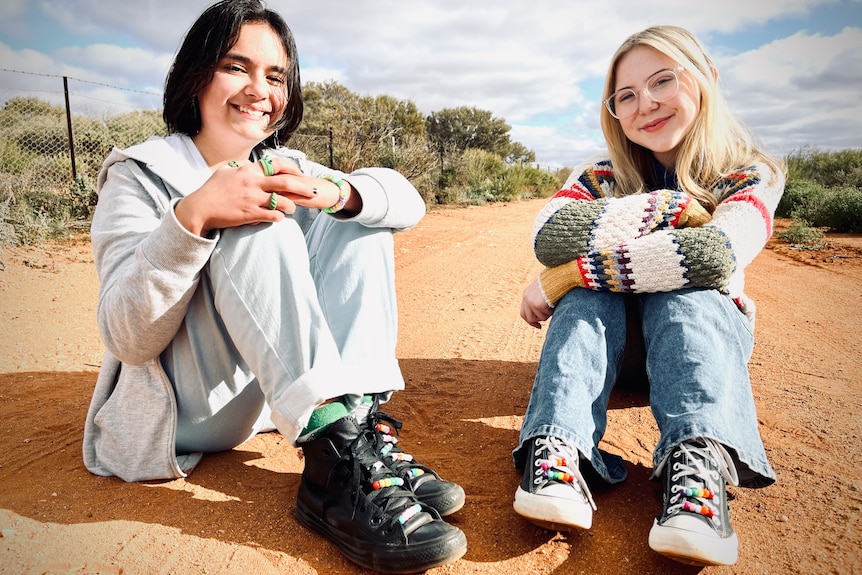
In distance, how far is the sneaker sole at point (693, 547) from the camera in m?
1.28

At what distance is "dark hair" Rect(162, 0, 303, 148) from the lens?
1.86 meters

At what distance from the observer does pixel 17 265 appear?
191 inches

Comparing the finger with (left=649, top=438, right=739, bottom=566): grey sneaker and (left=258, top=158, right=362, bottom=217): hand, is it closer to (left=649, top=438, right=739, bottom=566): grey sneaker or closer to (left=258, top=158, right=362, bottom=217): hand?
(left=258, top=158, right=362, bottom=217): hand

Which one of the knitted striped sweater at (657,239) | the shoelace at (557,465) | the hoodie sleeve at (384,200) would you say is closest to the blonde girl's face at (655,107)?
the knitted striped sweater at (657,239)

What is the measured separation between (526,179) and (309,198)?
616 inches

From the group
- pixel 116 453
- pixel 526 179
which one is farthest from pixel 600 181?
pixel 526 179

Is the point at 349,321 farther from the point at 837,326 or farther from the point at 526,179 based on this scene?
the point at 526,179

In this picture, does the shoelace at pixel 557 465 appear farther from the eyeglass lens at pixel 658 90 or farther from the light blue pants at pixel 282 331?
the eyeglass lens at pixel 658 90

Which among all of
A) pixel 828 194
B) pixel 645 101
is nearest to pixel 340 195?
pixel 645 101

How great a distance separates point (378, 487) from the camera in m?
1.47

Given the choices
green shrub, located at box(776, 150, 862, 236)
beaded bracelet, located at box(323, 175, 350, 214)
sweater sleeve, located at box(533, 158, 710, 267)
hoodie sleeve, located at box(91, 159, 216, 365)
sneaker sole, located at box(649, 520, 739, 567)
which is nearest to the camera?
sneaker sole, located at box(649, 520, 739, 567)

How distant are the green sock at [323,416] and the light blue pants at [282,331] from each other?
0.05 m

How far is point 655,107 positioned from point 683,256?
66 cm

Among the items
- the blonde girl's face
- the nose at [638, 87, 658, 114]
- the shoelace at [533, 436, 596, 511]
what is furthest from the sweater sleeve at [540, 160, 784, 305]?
the shoelace at [533, 436, 596, 511]
